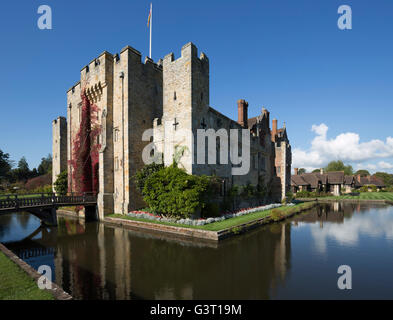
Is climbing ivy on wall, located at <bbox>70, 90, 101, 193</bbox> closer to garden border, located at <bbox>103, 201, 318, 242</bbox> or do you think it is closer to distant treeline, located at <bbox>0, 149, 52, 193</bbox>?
garden border, located at <bbox>103, 201, 318, 242</bbox>

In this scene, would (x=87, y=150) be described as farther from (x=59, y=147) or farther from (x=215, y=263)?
(x=215, y=263)

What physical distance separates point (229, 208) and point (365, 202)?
99.6ft

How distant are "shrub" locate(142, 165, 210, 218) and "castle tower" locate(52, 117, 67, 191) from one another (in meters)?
20.9

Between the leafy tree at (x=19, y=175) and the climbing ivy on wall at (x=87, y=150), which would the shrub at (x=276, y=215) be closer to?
the climbing ivy on wall at (x=87, y=150)

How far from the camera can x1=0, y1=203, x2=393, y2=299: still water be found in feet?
20.2

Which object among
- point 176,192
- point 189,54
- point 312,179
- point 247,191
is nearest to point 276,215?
point 247,191

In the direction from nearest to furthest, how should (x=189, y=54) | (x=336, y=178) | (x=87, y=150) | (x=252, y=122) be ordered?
1. (x=189, y=54)
2. (x=87, y=150)
3. (x=252, y=122)
4. (x=336, y=178)

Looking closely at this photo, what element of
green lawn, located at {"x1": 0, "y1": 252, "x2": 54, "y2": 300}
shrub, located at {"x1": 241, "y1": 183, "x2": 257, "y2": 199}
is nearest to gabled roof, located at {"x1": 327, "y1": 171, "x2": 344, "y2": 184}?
shrub, located at {"x1": 241, "y1": 183, "x2": 257, "y2": 199}

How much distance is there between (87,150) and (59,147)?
12.2 meters

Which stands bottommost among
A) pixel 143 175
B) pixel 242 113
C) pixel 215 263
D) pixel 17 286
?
pixel 215 263

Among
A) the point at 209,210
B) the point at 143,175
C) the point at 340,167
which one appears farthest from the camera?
the point at 340,167

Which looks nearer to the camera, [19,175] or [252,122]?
[252,122]

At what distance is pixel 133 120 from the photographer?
739 inches

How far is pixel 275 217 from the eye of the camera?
17453mm
